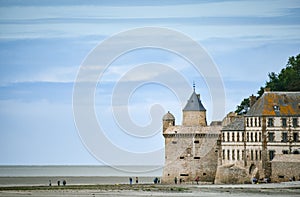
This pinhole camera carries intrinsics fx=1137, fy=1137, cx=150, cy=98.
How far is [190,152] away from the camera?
12506cm

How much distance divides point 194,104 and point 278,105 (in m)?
14.1

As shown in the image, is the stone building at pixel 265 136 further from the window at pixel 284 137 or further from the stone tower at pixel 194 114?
the stone tower at pixel 194 114

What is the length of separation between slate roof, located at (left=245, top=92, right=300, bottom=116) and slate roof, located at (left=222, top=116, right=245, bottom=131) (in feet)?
7.83

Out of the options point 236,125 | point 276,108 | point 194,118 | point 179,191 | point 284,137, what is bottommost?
point 179,191

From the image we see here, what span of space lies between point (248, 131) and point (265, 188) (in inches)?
670

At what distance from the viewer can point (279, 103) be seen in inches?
4579

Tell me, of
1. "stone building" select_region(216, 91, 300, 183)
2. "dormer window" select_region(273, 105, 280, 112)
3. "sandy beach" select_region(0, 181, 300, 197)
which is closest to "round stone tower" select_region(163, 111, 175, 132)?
"stone building" select_region(216, 91, 300, 183)

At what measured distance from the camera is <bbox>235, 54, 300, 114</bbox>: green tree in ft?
468

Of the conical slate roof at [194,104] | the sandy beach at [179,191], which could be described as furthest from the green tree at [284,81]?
the sandy beach at [179,191]

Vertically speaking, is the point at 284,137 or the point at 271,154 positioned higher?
the point at 284,137

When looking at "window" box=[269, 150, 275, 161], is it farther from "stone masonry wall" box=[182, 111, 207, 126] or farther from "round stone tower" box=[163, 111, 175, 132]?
"round stone tower" box=[163, 111, 175, 132]

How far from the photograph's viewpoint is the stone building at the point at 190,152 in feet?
408

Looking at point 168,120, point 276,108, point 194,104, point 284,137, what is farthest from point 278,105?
point 168,120

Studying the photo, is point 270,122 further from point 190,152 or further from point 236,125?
point 190,152
